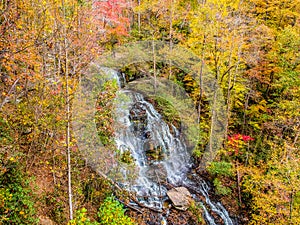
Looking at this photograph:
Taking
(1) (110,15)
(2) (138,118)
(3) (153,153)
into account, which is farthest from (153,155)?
(1) (110,15)

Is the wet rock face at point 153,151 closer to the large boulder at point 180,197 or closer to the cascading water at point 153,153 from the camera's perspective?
the cascading water at point 153,153

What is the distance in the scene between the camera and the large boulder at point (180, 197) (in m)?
9.25

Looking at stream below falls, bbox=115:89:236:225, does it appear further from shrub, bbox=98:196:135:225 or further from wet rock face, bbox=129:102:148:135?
shrub, bbox=98:196:135:225

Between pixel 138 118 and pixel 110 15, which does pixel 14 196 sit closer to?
pixel 138 118

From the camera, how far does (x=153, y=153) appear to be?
439 inches

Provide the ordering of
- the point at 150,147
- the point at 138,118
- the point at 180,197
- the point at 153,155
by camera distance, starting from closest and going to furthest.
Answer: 1. the point at 180,197
2. the point at 153,155
3. the point at 150,147
4. the point at 138,118

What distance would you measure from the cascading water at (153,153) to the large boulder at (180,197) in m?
0.36

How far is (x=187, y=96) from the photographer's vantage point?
1400 centimetres

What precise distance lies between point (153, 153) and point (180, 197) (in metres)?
2.53

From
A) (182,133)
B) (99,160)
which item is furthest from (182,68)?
(99,160)

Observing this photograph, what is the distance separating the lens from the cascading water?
31.7 feet

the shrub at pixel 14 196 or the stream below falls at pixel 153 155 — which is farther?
the stream below falls at pixel 153 155

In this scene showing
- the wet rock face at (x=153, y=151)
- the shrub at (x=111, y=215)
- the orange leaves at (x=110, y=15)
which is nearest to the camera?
the shrub at (x=111, y=215)

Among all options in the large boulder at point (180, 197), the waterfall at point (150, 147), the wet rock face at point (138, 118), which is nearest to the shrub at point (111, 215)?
the waterfall at point (150, 147)
